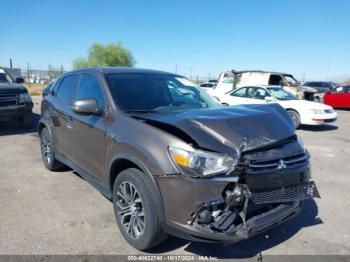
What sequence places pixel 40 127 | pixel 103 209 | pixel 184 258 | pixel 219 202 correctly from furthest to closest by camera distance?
pixel 40 127 → pixel 103 209 → pixel 184 258 → pixel 219 202

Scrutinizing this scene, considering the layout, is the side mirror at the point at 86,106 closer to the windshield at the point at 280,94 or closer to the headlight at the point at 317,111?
the headlight at the point at 317,111

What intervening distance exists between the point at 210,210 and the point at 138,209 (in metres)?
0.81

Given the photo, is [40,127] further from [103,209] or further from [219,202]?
[219,202]

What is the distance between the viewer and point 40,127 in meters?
6.07

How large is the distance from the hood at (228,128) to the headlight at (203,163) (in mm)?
73

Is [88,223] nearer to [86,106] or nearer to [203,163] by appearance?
[86,106]

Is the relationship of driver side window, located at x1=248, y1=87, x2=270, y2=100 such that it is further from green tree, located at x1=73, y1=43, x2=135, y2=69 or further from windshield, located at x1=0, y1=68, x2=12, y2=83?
green tree, located at x1=73, y1=43, x2=135, y2=69

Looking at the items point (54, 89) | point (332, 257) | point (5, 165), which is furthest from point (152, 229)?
point (5, 165)

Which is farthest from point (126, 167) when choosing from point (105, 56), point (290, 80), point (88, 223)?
point (105, 56)

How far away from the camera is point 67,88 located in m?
5.15

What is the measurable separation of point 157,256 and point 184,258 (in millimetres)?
263

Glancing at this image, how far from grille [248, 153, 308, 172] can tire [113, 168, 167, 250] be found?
91 centimetres

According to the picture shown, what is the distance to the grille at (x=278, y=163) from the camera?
9.45 ft

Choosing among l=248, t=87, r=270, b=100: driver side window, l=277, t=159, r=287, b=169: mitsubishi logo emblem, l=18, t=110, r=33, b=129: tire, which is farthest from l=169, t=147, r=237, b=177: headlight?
l=248, t=87, r=270, b=100: driver side window
